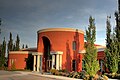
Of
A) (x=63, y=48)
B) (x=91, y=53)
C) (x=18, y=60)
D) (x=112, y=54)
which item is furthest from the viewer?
(x=18, y=60)

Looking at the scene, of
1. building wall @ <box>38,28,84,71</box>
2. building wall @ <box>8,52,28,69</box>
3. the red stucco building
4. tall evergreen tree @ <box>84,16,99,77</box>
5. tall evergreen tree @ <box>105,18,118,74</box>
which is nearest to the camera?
tall evergreen tree @ <box>84,16,99,77</box>

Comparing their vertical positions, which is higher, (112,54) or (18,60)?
(112,54)

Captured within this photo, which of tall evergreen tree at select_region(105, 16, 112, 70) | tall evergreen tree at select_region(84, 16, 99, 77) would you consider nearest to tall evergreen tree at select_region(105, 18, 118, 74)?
tall evergreen tree at select_region(105, 16, 112, 70)

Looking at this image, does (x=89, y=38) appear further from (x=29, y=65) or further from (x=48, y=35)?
(x=29, y=65)

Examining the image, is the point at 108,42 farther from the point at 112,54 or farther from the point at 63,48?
the point at 63,48

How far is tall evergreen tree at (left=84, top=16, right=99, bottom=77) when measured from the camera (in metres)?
29.9

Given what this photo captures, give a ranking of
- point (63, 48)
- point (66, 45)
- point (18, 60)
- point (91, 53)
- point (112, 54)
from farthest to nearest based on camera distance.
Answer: point (18, 60) → point (66, 45) → point (63, 48) → point (112, 54) → point (91, 53)

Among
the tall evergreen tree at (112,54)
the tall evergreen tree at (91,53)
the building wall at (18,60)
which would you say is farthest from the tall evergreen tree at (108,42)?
A: the building wall at (18,60)

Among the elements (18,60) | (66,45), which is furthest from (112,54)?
(18,60)

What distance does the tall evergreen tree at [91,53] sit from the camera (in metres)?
29.9

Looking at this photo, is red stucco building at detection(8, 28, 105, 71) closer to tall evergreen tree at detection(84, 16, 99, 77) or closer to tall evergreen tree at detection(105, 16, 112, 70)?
tall evergreen tree at detection(105, 16, 112, 70)

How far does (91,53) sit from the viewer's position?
30.9 meters

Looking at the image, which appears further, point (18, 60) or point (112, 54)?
point (18, 60)

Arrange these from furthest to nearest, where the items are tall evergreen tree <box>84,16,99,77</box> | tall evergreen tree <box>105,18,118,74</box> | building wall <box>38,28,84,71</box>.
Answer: building wall <box>38,28,84,71</box> < tall evergreen tree <box>105,18,118,74</box> < tall evergreen tree <box>84,16,99,77</box>
